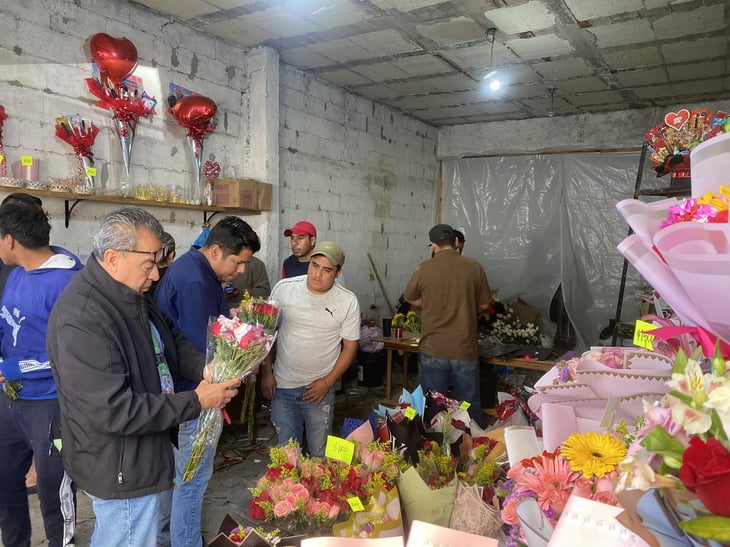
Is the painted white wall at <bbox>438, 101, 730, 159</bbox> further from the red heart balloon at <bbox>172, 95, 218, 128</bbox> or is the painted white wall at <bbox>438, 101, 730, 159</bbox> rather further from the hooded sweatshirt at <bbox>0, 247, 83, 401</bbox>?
the hooded sweatshirt at <bbox>0, 247, 83, 401</bbox>

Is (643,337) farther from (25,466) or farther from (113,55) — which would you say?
(113,55)

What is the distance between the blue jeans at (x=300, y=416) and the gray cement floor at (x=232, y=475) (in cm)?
46

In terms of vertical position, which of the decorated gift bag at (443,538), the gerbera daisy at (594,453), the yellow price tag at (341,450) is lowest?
the yellow price tag at (341,450)

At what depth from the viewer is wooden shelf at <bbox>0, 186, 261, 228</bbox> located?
9.84ft

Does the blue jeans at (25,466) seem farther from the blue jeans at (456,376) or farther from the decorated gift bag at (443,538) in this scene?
the blue jeans at (456,376)

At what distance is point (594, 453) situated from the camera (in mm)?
871

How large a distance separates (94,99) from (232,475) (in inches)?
105

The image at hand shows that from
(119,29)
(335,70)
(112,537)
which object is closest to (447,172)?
(335,70)

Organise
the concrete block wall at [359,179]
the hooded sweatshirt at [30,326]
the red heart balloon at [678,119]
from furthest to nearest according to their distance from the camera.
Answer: the concrete block wall at [359,179] → the red heart balloon at [678,119] → the hooded sweatshirt at [30,326]

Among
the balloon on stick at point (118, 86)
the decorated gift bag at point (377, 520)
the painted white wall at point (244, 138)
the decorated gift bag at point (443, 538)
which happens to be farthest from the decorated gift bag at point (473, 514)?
the balloon on stick at point (118, 86)

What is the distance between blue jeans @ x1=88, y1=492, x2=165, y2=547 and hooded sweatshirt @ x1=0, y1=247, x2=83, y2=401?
0.75m

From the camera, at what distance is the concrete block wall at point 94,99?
304 centimetres

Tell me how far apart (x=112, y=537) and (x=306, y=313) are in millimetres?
1340

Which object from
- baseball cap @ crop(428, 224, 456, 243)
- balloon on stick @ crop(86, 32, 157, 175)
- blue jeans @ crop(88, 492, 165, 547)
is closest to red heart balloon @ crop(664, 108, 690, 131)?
baseball cap @ crop(428, 224, 456, 243)
